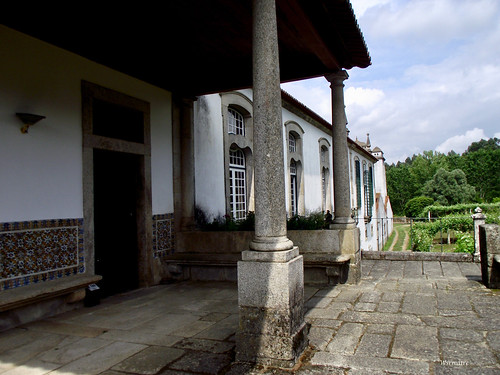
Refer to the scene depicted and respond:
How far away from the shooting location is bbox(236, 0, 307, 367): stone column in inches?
124

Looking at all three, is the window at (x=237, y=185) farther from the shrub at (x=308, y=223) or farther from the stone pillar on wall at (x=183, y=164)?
the shrub at (x=308, y=223)

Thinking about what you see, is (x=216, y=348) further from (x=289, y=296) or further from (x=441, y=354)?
(x=441, y=354)

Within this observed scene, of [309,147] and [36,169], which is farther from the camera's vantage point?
[309,147]

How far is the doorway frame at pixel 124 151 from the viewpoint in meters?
5.36

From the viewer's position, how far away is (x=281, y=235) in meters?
3.39

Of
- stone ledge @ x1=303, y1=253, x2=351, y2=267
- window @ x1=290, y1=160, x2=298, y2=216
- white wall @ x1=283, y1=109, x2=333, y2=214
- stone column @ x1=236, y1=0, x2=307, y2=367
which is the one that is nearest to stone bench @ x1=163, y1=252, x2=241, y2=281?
stone ledge @ x1=303, y1=253, x2=351, y2=267

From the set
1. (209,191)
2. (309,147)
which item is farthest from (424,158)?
(209,191)

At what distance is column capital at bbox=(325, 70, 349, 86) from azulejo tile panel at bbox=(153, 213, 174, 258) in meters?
3.84

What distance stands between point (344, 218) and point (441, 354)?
11.2 feet

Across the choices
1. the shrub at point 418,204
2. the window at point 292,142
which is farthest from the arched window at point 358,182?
the shrub at point 418,204

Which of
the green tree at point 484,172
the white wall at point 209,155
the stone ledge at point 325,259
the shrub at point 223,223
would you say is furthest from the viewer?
the green tree at point 484,172

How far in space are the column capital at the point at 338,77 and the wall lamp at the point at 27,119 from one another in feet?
15.5

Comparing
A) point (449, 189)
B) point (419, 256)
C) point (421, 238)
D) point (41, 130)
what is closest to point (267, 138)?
point (41, 130)

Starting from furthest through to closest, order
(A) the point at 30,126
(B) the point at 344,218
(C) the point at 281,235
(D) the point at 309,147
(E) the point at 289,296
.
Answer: (D) the point at 309,147 → (B) the point at 344,218 → (A) the point at 30,126 → (C) the point at 281,235 → (E) the point at 289,296
